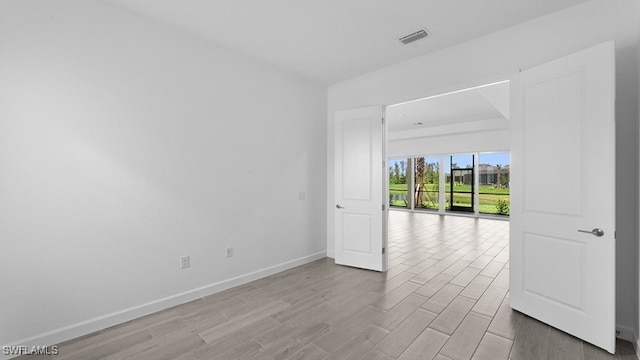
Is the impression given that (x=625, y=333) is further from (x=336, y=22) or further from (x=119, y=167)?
(x=119, y=167)

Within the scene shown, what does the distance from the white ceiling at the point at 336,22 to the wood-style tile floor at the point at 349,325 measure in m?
3.04

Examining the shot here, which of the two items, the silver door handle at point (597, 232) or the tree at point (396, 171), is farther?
the tree at point (396, 171)

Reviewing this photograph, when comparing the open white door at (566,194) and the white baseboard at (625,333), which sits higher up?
the open white door at (566,194)

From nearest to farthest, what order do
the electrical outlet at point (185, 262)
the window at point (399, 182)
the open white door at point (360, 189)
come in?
the electrical outlet at point (185, 262), the open white door at point (360, 189), the window at point (399, 182)

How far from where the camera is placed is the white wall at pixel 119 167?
206 centimetres

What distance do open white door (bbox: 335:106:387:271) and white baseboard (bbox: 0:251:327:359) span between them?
4.03 feet

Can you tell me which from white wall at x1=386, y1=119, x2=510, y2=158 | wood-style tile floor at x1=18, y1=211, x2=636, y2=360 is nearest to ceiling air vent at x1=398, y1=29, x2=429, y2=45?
wood-style tile floor at x1=18, y1=211, x2=636, y2=360

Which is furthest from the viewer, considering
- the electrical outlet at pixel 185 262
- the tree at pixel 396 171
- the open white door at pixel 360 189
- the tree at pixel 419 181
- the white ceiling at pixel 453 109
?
the tree at pixel 396 171

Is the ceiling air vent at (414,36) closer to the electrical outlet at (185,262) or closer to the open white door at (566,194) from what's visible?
the open white door at (566,194)

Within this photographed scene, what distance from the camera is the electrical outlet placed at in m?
2.92

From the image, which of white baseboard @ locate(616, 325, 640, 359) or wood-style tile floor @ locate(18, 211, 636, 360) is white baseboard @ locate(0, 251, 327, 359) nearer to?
wood-style tile floor @ locate(18, 211, 636, 360)

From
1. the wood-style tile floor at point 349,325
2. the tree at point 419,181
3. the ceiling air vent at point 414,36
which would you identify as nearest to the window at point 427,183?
the tree at point 419,181

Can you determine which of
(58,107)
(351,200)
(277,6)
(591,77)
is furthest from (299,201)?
(591,77)

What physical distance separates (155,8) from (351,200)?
3.32 m
